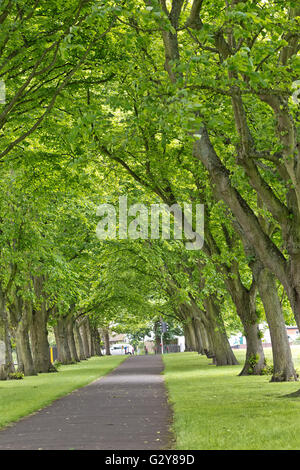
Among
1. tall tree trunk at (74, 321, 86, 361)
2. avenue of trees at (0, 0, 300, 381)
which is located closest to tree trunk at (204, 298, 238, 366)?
avenue of trees at (0, 0, 300, 381)

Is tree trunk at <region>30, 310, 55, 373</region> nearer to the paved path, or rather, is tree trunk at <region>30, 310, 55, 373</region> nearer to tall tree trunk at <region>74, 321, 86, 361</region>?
tall tree trunk at <region>74, 321, 86, 361</region>

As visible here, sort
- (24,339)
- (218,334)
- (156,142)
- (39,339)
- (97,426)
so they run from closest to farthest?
1. (97,426)
2. (156,142)
3. (218,334)
4. (24,339)
5. (39,339)

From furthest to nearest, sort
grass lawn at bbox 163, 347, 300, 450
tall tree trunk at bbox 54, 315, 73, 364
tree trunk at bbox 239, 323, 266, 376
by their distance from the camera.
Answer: tall tree trunk at bbox 54, 315, 73, 364 < tree trunk at bbox 239, 323, 266, 376 < grass lawn at bbox 163, 347, 300, 450

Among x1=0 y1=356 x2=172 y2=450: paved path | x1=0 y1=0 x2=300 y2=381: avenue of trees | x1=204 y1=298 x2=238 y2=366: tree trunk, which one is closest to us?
x1=0 y1=356 x2=172 y2=450: paved path

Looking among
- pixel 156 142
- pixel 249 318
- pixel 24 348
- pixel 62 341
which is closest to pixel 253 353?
pixel 249 318

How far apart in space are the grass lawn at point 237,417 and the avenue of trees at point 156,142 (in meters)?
2.32

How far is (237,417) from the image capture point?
36.9 ft

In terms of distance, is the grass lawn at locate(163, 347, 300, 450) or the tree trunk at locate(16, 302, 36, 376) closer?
the grass lawn at locate(163, 347, 300, 450)

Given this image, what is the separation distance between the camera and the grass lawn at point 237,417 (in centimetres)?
836

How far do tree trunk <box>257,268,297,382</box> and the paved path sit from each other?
171 inches

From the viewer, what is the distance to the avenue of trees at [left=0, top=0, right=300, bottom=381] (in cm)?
1130

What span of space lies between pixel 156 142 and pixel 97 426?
11.1 metres

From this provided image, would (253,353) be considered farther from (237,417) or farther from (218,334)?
(237,417)

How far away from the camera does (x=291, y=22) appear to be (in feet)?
35.5
